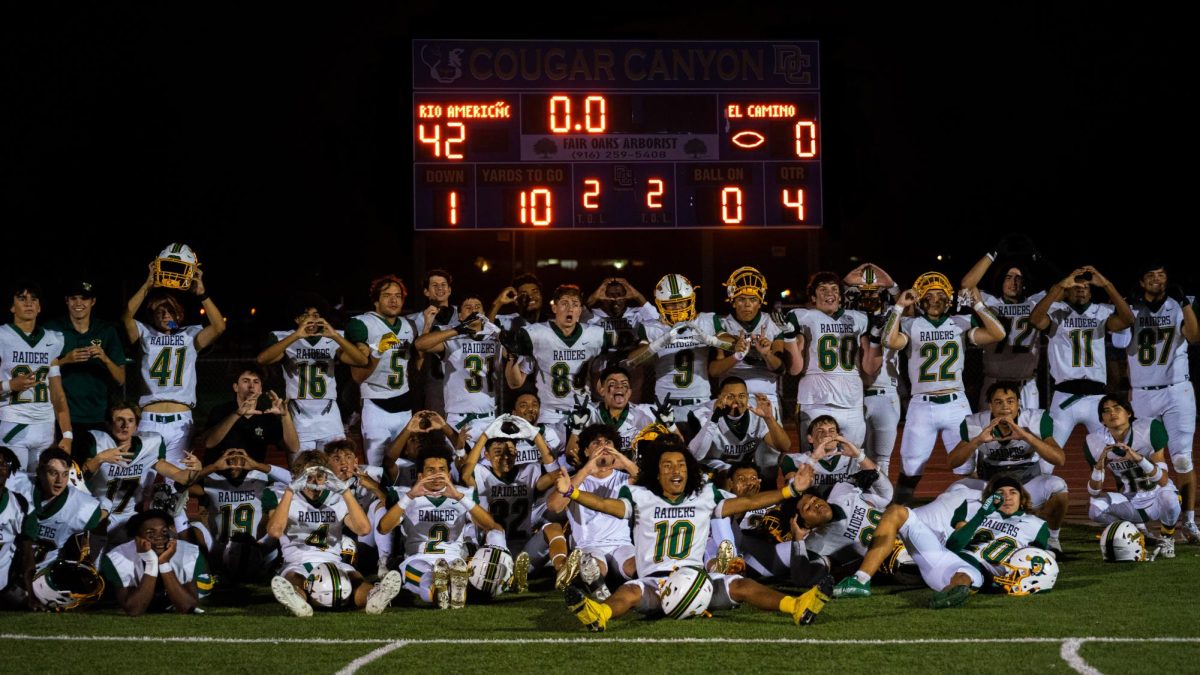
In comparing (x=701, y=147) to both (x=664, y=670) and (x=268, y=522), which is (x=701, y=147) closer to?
(x=268, y=522)

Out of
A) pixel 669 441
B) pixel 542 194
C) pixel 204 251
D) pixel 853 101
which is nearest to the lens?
pixel 669 441

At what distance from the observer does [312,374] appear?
9898 mm

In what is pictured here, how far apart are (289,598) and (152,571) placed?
828mm

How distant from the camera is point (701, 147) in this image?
50.8 ft

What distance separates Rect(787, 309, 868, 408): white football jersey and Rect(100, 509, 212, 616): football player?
4.64 meters

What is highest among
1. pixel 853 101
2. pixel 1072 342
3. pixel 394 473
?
pixel 853 101

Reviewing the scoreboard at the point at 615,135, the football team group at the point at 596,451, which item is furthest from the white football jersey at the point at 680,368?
the scoreboard at the point at 615,135

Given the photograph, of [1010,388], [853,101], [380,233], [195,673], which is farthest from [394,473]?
[380,233]

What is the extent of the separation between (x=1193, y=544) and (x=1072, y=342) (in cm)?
169

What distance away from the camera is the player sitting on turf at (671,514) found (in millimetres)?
7215

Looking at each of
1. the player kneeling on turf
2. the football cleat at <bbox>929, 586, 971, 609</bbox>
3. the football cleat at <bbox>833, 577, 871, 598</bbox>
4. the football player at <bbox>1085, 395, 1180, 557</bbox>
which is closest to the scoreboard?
the football player at <bbox>1085, 395, 1180, 557</bbox>

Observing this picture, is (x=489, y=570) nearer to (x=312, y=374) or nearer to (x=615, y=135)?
(x=312, y=374)

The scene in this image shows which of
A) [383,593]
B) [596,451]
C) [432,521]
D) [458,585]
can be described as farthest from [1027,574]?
[383,593]

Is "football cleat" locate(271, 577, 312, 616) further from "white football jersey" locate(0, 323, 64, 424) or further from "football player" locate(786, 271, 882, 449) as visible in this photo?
"football player" locate(786, 271, 882, 449)
